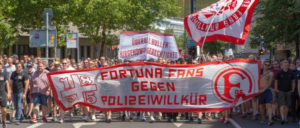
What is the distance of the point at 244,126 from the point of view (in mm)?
12812

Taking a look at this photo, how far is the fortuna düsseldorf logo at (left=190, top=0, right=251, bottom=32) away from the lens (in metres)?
15.2

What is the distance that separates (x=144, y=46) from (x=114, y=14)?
2261cm

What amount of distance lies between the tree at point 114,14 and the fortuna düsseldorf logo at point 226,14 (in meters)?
17.8

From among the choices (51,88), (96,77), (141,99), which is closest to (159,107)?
(141,99)

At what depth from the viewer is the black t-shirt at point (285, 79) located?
13.5m

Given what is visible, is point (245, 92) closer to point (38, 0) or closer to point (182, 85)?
point (182, 85)

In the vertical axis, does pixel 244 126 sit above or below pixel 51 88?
below

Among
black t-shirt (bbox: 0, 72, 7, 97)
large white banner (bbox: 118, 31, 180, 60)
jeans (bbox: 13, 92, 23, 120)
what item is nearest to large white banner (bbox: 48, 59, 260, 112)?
jeans (bbox: 13, 92, 23, 120)

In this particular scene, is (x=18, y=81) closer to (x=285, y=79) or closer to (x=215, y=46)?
(x=285, y=79)

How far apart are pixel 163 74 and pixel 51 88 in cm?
298

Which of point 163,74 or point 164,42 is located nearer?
point 163,74

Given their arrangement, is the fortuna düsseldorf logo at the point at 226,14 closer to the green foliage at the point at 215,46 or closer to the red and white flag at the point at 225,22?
the red and white flag at the point at 225,22

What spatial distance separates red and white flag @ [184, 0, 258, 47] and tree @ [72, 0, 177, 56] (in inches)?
704

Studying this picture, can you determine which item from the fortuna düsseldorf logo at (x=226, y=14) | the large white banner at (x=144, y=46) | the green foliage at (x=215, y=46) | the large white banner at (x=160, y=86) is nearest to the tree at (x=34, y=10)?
the large white banner at (x=144, y=46)
